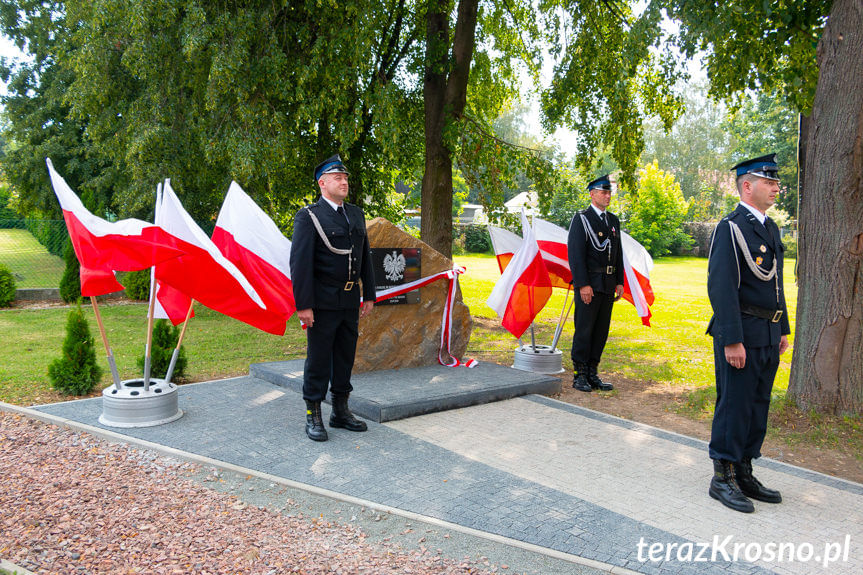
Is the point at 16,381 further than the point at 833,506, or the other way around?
the point at 16,381

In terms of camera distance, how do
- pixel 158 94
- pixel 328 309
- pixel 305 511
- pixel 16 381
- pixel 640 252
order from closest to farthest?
pixel 305 511
pixel 328 309
pixel 16 381
pixel 640 252
pixel 158 94

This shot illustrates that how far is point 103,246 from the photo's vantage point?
5.33 meters

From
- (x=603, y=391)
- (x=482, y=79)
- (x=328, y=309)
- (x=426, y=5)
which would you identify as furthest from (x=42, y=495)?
(x=482, y=79)

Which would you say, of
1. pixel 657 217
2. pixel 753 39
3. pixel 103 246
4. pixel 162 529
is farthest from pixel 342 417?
pixel 657 217

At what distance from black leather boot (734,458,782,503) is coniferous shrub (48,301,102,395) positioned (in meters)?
6.10

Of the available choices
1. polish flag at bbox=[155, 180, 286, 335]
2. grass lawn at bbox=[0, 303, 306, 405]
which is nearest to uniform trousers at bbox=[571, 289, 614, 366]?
polish flag at bbox=[155, 180, 286, 335]

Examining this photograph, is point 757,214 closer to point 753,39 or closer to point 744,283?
point 744,283

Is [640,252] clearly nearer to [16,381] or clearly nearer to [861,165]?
[861,165]

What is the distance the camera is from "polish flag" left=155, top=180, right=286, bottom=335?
5.36 m

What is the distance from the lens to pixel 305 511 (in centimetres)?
404

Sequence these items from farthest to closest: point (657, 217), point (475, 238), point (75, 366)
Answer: point (475, 238) < point (657, 217) < point (75, 366)

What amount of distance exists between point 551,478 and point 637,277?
3984 millimetres

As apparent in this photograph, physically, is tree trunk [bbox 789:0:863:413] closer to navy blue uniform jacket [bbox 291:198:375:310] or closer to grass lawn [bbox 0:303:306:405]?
navy blue uniform jacket [bbox 291:198:375:310]

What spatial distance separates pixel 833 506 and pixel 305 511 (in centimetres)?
355
